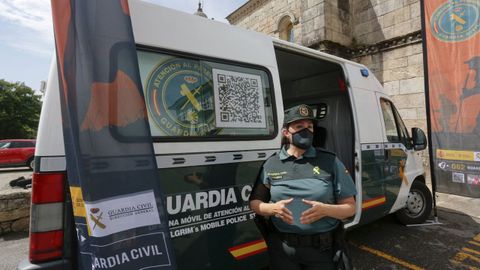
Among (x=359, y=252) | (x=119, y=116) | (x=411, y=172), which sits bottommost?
(x=359, y=252)

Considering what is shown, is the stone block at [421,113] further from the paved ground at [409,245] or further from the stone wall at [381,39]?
the paved ground at [409,245]

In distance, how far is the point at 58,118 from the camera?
160 centimetres

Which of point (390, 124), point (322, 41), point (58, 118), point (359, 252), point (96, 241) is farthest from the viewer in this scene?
point (322, 41)

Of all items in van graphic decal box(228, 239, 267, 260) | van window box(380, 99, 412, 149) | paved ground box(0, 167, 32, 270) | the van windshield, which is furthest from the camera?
the van windshield

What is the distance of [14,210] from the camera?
442 centimetres

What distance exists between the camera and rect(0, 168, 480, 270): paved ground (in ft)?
10.6

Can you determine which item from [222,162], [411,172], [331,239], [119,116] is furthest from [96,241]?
[411,172]

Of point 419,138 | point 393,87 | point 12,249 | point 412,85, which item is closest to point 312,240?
point 419,138

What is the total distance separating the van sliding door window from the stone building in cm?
738

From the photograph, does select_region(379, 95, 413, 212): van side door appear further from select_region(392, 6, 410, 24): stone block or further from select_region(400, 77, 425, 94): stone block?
select_region(392, 6, 410, 24): stone block

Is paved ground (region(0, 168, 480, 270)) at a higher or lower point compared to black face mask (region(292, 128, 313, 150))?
lower

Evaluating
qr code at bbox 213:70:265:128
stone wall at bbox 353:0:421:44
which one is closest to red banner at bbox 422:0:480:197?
qr code at bbox 213:70:265:128

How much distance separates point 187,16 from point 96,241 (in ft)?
5.40

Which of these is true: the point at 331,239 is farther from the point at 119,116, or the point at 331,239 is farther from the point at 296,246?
the point at 119,116
